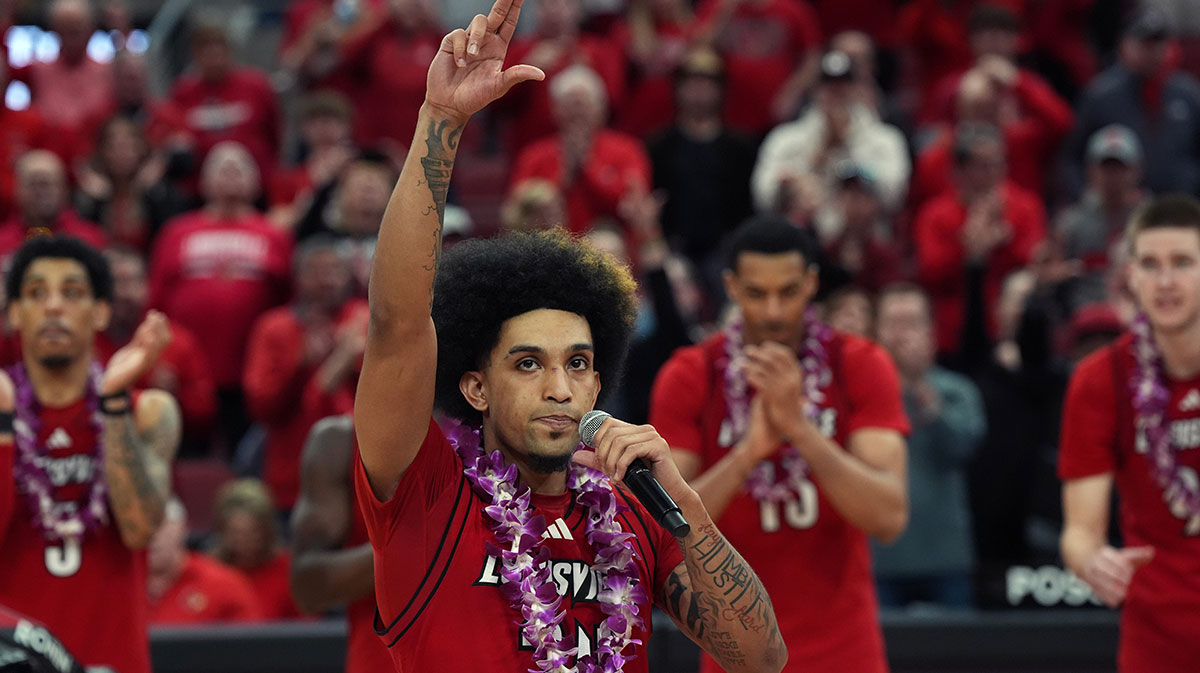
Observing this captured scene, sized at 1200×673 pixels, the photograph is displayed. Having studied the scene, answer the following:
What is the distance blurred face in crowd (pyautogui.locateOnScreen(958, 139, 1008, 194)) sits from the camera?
9.52 m

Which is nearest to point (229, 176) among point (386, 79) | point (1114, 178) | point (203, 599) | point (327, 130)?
point (327, 130)

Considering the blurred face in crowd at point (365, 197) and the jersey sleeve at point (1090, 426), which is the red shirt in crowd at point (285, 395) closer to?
the blurred face in crowd at point (365, 197)

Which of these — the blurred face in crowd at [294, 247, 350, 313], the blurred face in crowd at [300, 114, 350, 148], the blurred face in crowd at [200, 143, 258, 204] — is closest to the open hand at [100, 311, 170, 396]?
the blurred face in crowd at [294, 247, 350, 313]

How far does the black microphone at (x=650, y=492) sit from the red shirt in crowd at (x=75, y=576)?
2.93m

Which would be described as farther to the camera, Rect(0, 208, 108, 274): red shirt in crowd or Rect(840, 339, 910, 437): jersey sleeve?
Rect(0, 208, 108, 274): red shirt in crowd

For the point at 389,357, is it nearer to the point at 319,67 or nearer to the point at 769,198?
the point at 769,198

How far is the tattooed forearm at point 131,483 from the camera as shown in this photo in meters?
5.67

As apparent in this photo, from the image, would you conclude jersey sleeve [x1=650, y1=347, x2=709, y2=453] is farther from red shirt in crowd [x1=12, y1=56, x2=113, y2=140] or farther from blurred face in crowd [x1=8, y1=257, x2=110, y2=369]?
red shirt in crowd [x1=12, y1=56, x2=113, y2=140]

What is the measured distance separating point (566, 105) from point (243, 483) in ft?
11.1

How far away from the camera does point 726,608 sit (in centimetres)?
369

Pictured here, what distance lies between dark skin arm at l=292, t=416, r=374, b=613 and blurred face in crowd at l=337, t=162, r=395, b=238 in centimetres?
425

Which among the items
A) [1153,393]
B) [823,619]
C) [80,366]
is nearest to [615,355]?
[823,619]

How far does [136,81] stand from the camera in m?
12.2

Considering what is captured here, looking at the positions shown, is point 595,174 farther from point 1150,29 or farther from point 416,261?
point 416,261
